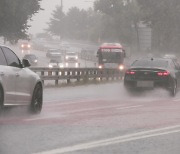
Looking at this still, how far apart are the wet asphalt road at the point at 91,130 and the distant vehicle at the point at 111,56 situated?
116 feet

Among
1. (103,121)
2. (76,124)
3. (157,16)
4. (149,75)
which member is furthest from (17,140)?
(157,16)

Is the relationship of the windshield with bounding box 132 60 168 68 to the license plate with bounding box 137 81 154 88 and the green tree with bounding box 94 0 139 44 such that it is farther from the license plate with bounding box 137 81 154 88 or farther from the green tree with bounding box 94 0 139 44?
the green tree with bounding box 94 0 139 44

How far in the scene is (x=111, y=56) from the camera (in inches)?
2015

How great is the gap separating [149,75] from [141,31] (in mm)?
93629

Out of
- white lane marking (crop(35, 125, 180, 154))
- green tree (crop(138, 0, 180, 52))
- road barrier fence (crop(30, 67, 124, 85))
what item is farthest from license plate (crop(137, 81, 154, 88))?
green tree (crop(138, 0, 180, 52))

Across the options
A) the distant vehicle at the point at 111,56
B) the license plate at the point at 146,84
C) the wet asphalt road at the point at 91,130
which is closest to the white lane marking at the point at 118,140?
the wet asphalt road at the point at 91,130

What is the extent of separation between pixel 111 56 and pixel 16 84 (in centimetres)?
3883

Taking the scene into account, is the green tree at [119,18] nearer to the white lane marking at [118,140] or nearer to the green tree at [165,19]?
the green tree at [165,19]

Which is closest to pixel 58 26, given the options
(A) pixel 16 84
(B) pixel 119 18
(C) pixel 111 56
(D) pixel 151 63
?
(B) pixel 119 18

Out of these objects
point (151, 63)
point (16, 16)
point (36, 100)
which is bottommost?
point (36, 100)

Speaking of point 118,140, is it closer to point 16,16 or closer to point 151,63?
point 151,63

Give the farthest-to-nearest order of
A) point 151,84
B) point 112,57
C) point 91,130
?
point 112,57 → point 151,84 → point 91,130

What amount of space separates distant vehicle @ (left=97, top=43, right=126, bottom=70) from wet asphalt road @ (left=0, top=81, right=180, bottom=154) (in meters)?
35.5

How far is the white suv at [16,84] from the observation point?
11.8 m
